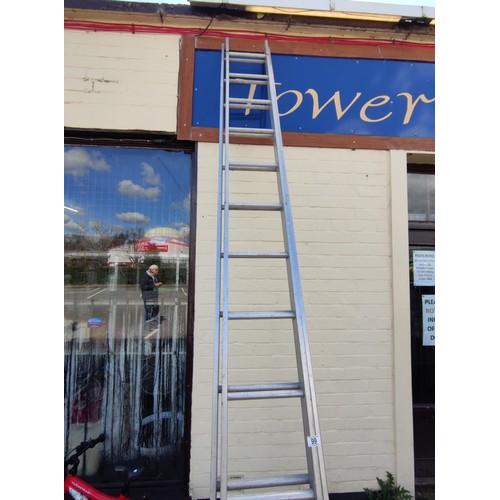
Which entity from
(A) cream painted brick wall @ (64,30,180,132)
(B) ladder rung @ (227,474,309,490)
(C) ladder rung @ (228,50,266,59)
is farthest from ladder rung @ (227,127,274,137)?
(B) ladder rung @ (227,474,309,490)

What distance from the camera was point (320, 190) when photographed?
3.26 metres

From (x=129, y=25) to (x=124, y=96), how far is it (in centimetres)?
65

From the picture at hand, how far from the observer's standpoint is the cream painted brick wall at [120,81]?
3131mm

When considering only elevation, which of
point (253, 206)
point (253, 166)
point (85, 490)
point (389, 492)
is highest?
point (253, 166)

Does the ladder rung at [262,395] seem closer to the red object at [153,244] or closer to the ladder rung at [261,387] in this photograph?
the ladder rung at [261,387]

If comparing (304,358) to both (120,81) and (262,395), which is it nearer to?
(262,395)

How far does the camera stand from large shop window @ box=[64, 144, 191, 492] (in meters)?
3.12

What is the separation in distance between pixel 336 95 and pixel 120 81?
1900 mm

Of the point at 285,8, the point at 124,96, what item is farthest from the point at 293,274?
the point at 285,8

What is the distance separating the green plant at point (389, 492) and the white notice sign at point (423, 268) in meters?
1.71

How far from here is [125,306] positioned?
10.5ft

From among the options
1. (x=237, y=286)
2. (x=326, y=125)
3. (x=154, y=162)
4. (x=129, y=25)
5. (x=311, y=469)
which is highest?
(x=129, y=25)

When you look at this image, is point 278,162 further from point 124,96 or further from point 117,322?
point 117,322

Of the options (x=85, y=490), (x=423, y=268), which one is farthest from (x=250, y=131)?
(x=85, y=490)
